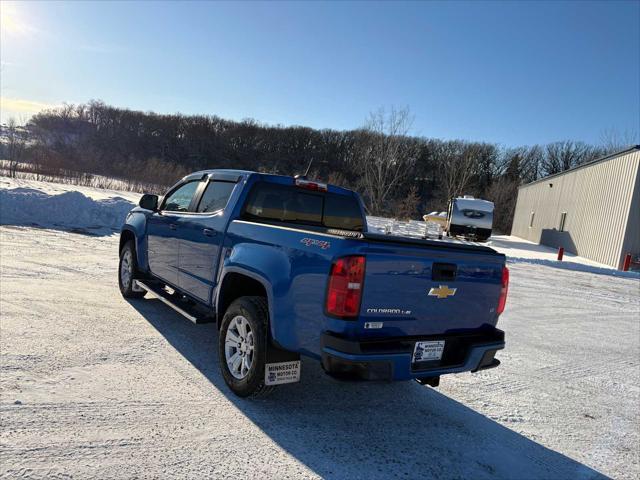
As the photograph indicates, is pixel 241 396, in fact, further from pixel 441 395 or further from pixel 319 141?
pixel 319 141

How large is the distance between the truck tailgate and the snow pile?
480 inches

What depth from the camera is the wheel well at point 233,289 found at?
154 inches

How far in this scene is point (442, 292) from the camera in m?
3.25

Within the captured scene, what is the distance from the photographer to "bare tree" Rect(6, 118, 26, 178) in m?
22.0

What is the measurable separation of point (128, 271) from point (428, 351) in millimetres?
4699

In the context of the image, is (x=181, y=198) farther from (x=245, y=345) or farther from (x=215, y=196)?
(x=245, y=345)

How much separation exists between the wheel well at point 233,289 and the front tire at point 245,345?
0.19 metres

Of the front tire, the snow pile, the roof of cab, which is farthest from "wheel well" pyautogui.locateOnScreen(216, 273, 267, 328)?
the snow pile

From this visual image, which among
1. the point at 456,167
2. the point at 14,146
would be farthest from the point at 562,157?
the point at 14,146

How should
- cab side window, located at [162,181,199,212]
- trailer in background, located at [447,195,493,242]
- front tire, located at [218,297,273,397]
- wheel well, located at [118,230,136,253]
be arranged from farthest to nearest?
1. trailer in background, located at [447,195,493,242]
2. wheel well, located at [118,230,136,253]
3. cab side window, located at [162,181,199,212]
4. front tire, located at [218,297,273,397]

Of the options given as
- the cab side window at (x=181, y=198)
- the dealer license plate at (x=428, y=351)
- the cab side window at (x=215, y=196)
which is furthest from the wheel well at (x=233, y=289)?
the cab side window at (x=181, y=198)

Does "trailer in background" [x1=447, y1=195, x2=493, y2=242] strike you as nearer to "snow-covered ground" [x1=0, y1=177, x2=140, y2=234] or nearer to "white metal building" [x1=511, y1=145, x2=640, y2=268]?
"white metal building" [x1=511, y1=145, x2=640, y2=268]

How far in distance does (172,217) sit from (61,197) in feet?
34.0

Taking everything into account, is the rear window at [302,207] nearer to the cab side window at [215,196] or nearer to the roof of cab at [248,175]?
the roof of cab at [248,175]
